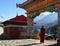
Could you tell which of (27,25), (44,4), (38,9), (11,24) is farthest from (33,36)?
(44,4)

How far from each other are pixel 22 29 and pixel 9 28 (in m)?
1.51

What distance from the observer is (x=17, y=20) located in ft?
75.9

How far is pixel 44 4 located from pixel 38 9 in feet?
4.92

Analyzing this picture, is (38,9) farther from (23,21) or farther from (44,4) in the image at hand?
(23,21)

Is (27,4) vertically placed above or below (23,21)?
above

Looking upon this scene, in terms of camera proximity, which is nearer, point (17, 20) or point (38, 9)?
point (38, 9)

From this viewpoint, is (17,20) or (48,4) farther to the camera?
(17,20)

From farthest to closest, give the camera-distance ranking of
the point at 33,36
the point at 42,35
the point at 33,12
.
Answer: the point at 33,36, the point at 33,12, the point at 42,35

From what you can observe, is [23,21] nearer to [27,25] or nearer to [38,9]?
[27,25]

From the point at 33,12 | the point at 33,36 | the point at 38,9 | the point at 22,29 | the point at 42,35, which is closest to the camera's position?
the point at 42,35

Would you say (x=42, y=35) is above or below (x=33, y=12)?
below

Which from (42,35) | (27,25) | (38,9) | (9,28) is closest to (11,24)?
(9,28)

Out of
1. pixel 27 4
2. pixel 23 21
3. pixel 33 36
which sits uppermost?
pixel 27 4

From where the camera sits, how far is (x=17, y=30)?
22.1 meters
